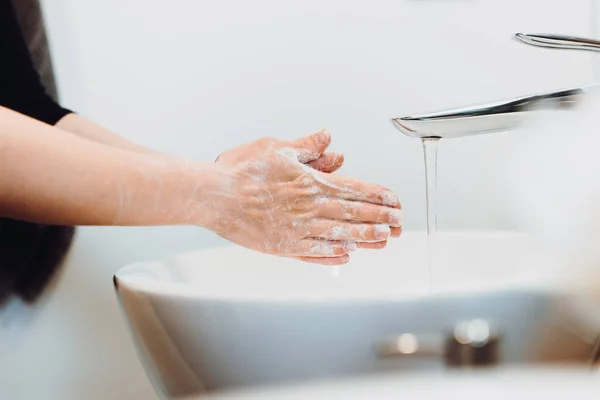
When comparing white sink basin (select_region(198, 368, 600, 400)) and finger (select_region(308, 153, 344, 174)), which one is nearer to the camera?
white sink basin (select_region(198, 368, 600, 400))

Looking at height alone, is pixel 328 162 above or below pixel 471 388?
above

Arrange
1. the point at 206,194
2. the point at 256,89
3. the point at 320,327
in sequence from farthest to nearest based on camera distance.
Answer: the point at 256,89 < the point at 206,194 < the point at 320,327

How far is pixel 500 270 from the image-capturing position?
30.9 inches

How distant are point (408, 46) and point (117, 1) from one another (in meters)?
0.43

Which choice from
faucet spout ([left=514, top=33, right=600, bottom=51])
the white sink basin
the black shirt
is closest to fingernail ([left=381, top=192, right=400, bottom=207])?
faucet spout ([left=514, top=33, right=600, bottom=51])

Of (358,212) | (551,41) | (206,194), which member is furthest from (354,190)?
(551,41)

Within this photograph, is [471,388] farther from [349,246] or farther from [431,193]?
[431,193]

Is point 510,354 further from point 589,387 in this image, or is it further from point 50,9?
point 50,9

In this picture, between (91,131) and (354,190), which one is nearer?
(354,190)

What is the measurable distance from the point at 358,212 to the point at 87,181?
303 mm

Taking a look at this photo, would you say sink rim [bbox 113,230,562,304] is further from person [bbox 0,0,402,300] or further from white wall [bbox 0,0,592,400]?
white wall [bbox 0,0,592,400]

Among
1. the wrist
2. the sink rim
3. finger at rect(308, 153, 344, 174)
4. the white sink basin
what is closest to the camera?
the white sink basin

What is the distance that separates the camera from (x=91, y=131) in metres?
0.79

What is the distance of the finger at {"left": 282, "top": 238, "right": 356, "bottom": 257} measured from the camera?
2.20 ft
